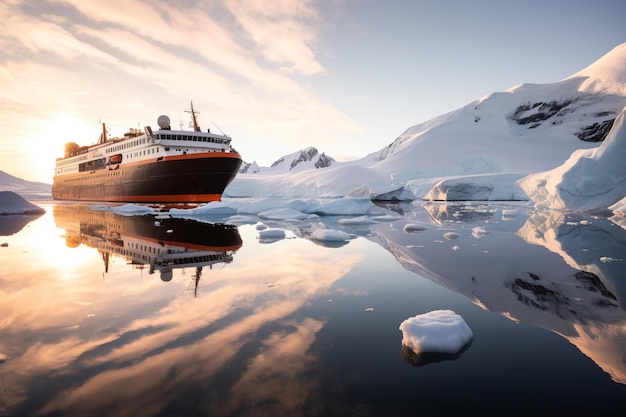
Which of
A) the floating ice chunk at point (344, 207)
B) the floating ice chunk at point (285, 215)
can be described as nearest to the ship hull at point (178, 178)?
the floating ice chunk at point (344, 207)

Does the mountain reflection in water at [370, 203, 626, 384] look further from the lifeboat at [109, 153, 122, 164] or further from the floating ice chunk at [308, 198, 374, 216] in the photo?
the lifeboat at [109, 153, 122, 164]

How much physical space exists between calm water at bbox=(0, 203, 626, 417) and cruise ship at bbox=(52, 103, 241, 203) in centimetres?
2270

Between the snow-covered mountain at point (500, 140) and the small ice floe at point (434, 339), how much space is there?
54.2 metres

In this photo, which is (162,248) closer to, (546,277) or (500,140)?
(546,277)

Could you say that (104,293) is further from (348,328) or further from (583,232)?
(583,232)

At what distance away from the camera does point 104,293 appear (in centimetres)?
488

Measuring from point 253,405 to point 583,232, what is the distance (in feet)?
45.9

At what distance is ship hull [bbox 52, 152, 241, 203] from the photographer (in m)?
29.0

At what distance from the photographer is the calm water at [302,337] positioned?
2289 millimetres

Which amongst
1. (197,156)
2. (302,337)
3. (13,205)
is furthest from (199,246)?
(13,205)

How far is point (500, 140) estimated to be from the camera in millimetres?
86438

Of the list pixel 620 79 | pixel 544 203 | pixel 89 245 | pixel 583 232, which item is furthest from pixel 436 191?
pixel 620 79

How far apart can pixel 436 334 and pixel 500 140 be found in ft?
320

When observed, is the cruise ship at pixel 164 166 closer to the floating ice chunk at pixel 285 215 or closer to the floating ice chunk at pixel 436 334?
the floating ice chunk at pixel 285 215
